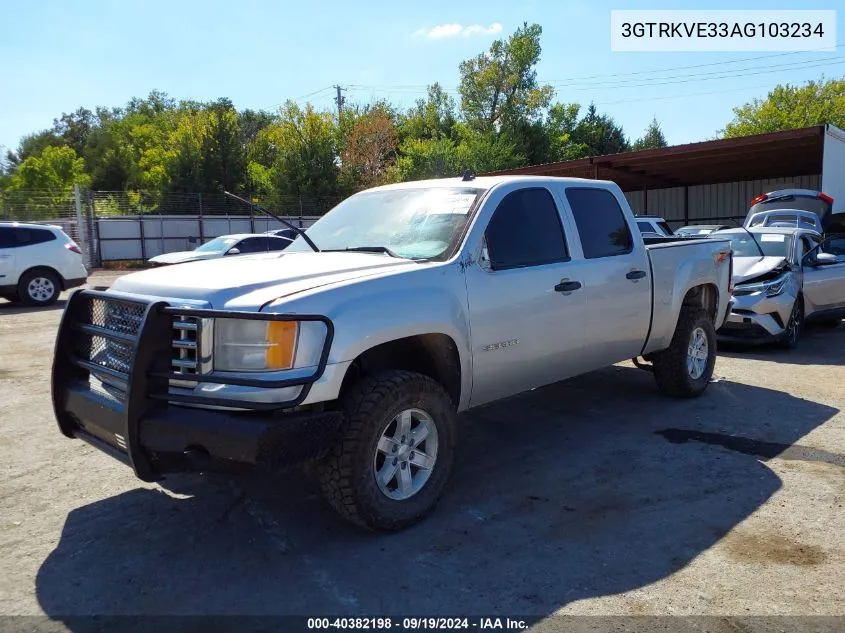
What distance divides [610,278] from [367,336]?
2389 millimetres

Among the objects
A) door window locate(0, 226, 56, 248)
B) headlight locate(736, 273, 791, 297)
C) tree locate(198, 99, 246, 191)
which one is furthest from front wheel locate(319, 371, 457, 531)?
tree locate(198, 99, 246, 191)

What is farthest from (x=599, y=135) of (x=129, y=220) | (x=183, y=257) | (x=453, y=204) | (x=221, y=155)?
(x=453, y=204)

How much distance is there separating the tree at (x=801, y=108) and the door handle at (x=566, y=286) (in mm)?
60037

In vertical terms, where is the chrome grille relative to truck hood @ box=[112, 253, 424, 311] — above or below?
below

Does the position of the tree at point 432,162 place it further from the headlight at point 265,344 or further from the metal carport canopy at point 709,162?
the headlight at point 265,344

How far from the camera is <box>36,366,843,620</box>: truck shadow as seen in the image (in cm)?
318

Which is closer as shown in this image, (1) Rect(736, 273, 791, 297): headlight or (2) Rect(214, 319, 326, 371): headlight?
(2) Rect(214, 319, 326, 371): headlight

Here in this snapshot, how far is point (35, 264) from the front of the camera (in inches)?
558

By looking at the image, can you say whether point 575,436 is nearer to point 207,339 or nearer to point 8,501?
point 207,339

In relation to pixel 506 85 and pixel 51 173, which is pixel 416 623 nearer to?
pixel 506 85

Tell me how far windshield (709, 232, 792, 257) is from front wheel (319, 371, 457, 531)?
738 cm

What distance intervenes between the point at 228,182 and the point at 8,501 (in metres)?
42.9

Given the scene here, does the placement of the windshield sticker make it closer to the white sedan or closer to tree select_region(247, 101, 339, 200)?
the white sedan

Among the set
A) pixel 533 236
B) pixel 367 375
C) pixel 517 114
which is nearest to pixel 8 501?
pixel 367 375
